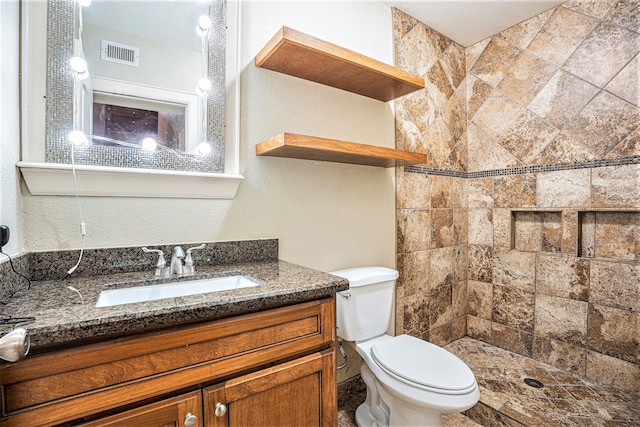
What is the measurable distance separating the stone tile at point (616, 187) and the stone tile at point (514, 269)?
1.75 feet

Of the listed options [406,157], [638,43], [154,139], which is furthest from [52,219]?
[638,43]

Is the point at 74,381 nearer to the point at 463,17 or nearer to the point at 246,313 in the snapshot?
the point at 246,313

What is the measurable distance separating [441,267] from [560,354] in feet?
2.95

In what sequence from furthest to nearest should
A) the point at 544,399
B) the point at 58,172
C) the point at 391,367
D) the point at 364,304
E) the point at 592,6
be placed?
the point at 592,6
the point at 544,399
the point at 364,304
the point at 391,367
the point at 58,172

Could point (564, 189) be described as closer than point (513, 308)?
Yes

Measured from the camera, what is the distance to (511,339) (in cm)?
227

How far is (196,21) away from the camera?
1.38 metres

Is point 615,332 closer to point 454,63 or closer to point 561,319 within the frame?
point 561,319

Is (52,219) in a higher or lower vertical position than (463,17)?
lower

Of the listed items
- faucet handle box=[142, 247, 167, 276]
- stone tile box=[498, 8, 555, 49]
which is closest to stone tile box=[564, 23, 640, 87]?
stone tile box=[498, 8, 555, 49]

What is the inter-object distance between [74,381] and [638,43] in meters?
2.93

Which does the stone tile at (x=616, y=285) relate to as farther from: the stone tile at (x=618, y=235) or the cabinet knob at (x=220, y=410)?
the cabinet knob at (x=220, y=410)

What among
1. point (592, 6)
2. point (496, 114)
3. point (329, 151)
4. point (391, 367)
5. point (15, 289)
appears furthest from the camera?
point (496, 114)

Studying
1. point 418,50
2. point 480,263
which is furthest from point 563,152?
point 418,50
